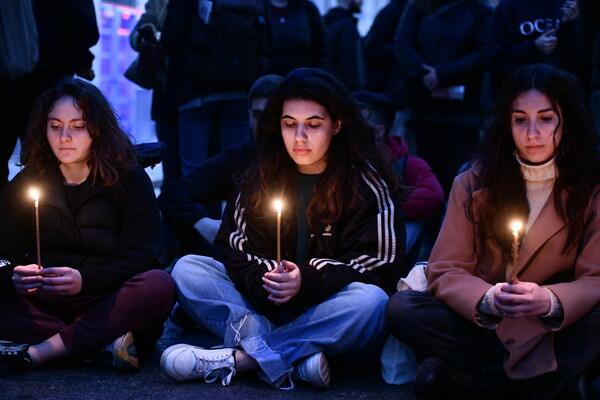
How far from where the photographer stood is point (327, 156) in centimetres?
395

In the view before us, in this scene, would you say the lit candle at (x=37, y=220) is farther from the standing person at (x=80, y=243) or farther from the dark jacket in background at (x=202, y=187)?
the dark jacket in background at (x=202, y=187)

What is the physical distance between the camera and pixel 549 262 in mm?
3391

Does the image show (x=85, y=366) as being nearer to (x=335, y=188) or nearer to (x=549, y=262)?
(x=335, y=188)

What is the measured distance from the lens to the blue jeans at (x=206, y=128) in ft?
18.4

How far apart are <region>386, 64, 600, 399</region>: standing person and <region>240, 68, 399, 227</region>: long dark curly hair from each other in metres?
0.47

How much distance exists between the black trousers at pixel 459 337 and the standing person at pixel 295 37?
2789mm

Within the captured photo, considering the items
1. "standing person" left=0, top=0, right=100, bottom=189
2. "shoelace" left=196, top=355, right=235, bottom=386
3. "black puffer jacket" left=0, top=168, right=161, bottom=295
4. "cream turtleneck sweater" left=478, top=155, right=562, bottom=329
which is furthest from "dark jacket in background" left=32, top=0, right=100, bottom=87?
"cream turtleneck sweater" left=478, top=155, right=562, bottom=329

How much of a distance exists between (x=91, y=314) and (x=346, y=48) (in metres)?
4.61

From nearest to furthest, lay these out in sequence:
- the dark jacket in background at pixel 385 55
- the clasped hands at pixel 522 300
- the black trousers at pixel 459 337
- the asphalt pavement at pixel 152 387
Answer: the clasped hands at pixel 522 300, the black trousers at pixel 459 337, the asphalt pavement at pixel 152 387, the dark jacket in background at pixel 385 55

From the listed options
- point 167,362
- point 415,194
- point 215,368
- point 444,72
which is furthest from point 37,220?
point 444,72

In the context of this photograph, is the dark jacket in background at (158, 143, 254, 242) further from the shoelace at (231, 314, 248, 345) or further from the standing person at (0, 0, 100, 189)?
the shoelace at (231, 314, 248, 345)

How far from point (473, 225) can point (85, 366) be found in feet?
5.24

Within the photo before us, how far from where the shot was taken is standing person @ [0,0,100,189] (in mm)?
4727

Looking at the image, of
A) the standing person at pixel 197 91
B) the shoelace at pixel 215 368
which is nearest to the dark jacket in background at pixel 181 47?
the standing person at pixel 197 91
